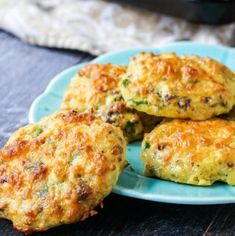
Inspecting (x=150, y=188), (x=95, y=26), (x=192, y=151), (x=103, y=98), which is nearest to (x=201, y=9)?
(x=95, y=26)

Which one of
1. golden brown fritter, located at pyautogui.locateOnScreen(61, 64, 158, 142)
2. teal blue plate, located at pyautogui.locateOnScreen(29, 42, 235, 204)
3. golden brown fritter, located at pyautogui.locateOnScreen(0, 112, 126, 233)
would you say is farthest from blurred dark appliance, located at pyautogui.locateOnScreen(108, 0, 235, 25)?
golden brown fritter, located at pyautogui.locateOnScreen(0, 112, 126, 233)

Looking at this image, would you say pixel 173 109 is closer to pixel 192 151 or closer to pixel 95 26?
pixel 192 151

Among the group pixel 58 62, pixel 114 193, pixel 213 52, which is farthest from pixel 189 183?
pixel 58 62

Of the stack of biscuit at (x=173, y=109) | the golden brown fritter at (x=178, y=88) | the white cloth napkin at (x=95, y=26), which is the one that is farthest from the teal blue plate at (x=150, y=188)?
the white cloth napkin at (x=95, y=26)

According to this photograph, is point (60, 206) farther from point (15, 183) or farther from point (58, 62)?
point (58, 62)

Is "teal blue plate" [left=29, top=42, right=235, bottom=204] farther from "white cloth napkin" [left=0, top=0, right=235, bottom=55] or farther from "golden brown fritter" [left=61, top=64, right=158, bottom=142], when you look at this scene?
"white cloth napkin" [left=0, top=0, right=235, bottom=55]

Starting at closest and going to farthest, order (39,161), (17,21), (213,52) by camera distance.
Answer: (39,161) < (213,52) < (17,21)

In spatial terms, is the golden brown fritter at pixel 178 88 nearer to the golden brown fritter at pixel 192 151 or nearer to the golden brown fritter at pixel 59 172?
the golden brown fritter at pixel 192 151
